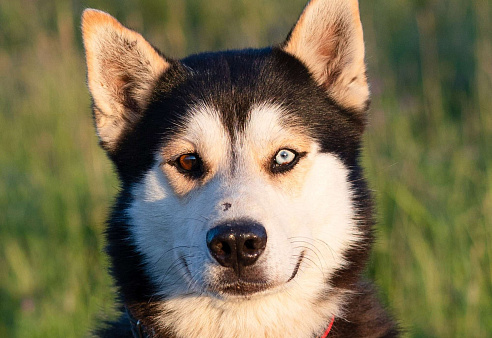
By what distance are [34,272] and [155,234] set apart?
2.13 m

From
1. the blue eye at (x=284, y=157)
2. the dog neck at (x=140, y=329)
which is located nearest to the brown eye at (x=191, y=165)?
the blue eye at (x=284, y=157)

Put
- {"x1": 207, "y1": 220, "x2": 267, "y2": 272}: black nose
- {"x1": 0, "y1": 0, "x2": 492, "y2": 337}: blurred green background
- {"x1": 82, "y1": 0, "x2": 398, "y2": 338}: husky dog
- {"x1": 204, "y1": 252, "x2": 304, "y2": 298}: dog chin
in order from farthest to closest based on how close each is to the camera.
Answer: {"x1": 0, "y1": 0, "x2": 492, "y2": 337}: blurred green background, {"x1": 82, "y1": 0, "x2": 398, "y2": 338}: husky dog, {"x1": 204, "y1": 252, "x2": 304, "y2": 298}: dog chin, {"x1": 207, "y1": 220, "x2": 267, "y2": 272}: black nose

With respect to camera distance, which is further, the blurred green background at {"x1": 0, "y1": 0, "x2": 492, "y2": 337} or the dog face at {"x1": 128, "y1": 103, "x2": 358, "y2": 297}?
the blurred green background at {"x1": 0, "y1": 0, "x2": 492, "y2": 337}

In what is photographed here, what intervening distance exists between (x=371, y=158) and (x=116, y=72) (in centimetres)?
264

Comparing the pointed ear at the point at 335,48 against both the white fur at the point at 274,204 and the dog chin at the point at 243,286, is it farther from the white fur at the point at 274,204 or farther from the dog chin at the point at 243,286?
the dog chin at the point at 243,286

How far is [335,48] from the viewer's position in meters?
2.97

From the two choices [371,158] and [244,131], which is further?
[371,158]

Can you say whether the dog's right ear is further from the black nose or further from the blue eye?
the black nose

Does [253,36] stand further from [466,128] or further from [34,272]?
[34,272]

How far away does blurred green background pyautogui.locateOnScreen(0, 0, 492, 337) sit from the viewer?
400 centimetres

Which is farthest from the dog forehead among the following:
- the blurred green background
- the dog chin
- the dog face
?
Result: the blurred green background

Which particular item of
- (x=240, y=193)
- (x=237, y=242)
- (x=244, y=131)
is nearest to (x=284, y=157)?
(x=244, y=131)

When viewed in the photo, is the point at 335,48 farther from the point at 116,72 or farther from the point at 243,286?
the point at 243,286

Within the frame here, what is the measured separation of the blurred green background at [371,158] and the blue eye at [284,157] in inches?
49.6
